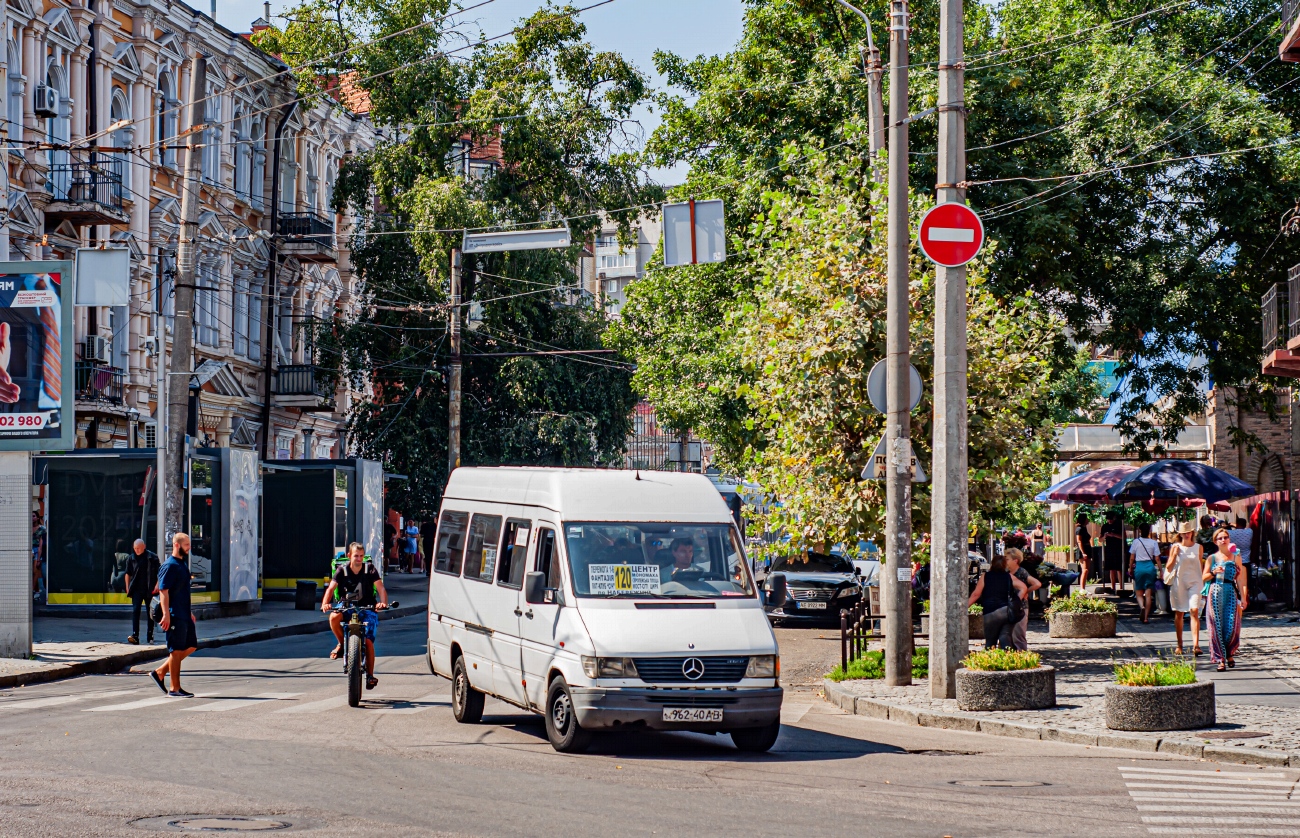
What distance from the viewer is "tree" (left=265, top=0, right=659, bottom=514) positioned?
41406mm

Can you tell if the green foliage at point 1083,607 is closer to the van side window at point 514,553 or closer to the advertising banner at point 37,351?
the van side window at point 514,553

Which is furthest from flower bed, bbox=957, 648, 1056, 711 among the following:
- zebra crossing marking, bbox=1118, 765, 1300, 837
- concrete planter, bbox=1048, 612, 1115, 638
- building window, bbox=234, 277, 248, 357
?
building window, bbox=234, 277, 248, 357

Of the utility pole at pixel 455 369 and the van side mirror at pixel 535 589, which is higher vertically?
the utility pole at pixel 455 369

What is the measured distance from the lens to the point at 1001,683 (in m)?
14.6

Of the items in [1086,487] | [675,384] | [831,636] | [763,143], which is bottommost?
[831,636]

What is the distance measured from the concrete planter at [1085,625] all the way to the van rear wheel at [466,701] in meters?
11.6

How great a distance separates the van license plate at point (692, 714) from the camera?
11898 millimetres

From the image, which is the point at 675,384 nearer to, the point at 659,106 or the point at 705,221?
the point at 659,106

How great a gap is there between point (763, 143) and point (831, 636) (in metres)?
9.91

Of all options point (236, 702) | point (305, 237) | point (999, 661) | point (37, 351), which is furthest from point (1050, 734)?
point (305, 237)

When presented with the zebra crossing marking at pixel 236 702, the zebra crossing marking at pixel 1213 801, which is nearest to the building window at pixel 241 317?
the zebra crossing marking at pixel 236 702

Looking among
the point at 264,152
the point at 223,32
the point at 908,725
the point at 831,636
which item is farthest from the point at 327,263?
the point at 908,725

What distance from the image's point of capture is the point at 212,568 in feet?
96.6

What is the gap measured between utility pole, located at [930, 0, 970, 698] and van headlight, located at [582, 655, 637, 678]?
4.91m
